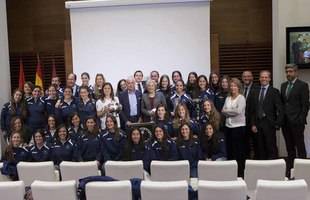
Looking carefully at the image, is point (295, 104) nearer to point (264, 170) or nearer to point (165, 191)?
point (264, 170)

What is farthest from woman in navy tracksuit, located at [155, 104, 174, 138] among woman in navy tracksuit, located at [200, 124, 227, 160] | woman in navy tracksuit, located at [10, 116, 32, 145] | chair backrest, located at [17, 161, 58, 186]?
woman in navy tracksuit, located at [10, 116, 32, 145]

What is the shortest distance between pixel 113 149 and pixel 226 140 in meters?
1.88

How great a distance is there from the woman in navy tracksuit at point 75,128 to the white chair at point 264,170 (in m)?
2.71

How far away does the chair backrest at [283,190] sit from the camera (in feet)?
14.4

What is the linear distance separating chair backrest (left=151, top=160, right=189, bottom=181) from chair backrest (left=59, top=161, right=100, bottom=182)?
72cm

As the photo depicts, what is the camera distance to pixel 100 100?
7.62 m

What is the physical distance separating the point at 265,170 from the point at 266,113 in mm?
2072

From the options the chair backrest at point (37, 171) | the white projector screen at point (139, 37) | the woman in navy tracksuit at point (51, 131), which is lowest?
the chair backrest at point (37, 171)

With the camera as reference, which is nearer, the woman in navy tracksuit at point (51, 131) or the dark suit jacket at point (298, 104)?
the woman in navy tracksuit at point (51, 131)

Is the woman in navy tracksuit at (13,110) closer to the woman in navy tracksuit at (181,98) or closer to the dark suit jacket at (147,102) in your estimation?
the dark suit jacket at (147,102)

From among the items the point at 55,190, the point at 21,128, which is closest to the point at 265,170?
the point at 55,190

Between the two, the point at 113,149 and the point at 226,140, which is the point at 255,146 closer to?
the point at 226,140

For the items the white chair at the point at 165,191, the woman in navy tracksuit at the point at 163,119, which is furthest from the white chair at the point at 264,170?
the woman in navy tracksuit at the point at 163,119

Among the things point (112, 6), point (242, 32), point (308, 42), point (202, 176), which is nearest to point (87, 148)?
point (202, 176)
